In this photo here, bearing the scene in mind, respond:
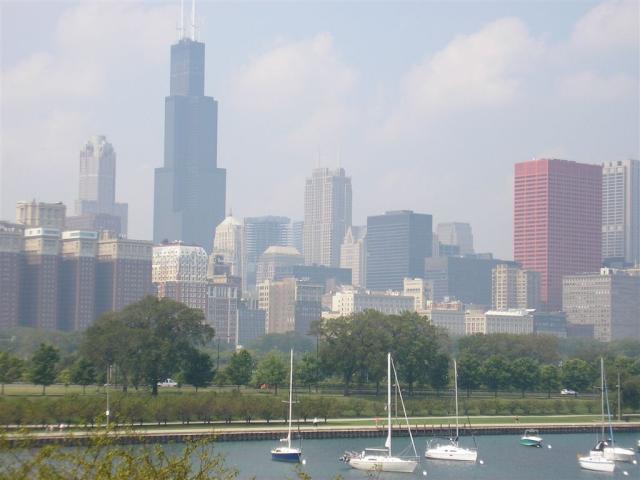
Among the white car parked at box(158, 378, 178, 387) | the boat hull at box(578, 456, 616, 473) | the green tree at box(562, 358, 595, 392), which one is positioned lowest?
the boat hull at box(578, 456, 616, 473)

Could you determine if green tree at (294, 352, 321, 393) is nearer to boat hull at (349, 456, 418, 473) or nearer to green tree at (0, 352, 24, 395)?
green tree at (0, 352, 24, 395)

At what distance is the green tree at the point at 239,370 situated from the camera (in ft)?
426

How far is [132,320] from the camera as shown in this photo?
418ft

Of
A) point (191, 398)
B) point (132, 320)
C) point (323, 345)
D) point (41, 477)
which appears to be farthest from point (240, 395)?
point (41, 477)

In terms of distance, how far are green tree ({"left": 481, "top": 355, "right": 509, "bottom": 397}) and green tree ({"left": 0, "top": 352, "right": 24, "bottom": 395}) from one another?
46.9 m

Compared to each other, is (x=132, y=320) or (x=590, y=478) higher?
(x=132, y=320)

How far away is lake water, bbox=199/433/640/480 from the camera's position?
8629 cm

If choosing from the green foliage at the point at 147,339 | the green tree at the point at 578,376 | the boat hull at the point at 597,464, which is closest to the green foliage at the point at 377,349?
the green foliage at the point at 147,339

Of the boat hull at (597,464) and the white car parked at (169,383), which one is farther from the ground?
the white car parked at (169,383)

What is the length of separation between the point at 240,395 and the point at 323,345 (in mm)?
29630

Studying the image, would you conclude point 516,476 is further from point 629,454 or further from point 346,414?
point 346,414

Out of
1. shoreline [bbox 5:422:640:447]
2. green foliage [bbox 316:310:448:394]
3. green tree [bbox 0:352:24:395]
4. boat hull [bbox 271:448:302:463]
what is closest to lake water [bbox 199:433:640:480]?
boat hull [bbox 271:448:302:463]

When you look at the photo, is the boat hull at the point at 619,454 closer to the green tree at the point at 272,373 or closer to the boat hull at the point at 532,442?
the boat hull at the point at 532,442

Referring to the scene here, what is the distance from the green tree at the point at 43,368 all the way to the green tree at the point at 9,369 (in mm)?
1713
